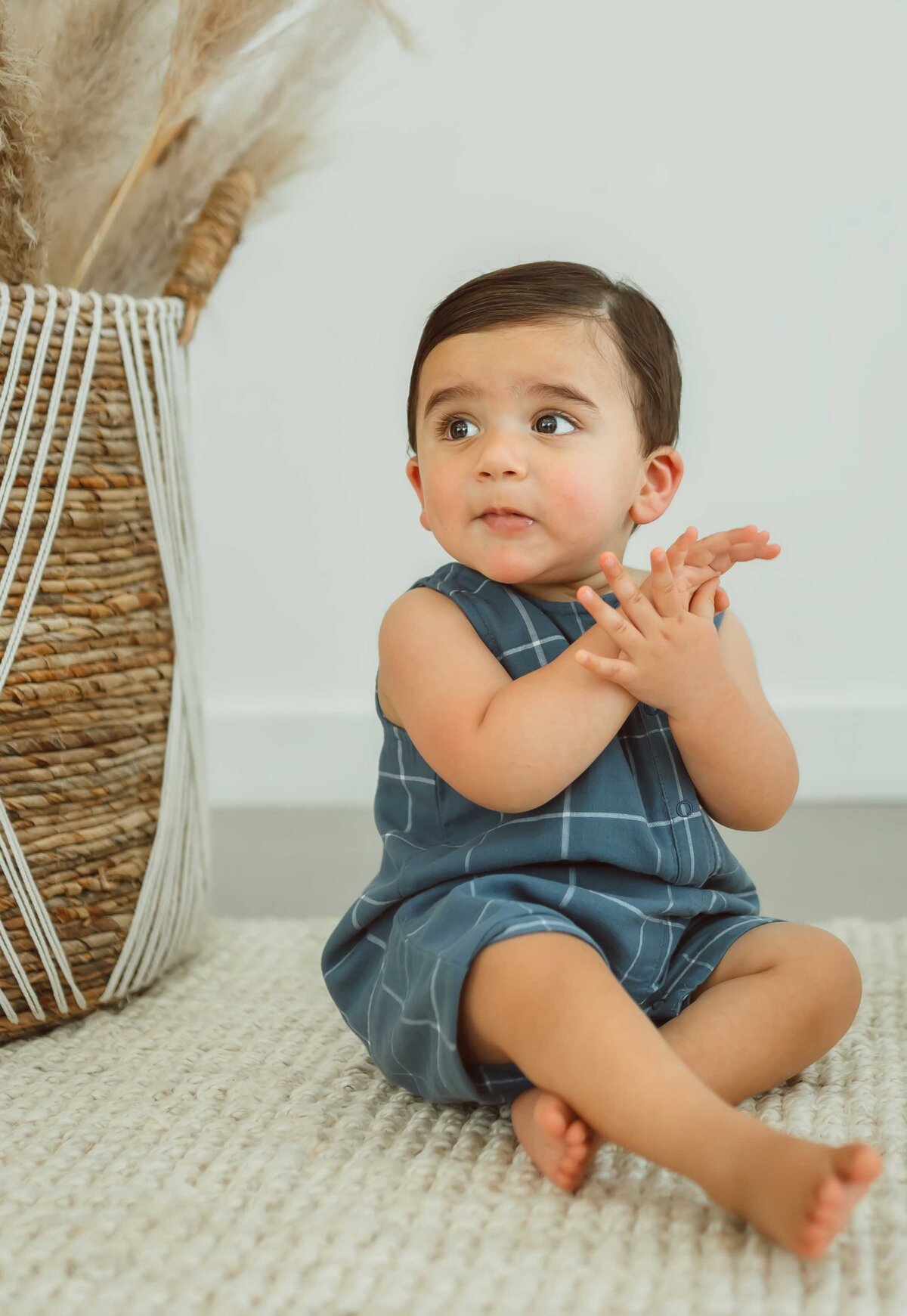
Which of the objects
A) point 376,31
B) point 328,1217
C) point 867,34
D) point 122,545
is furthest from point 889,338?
point 328,1217

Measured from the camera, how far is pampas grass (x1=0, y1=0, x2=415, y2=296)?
3.33 feet

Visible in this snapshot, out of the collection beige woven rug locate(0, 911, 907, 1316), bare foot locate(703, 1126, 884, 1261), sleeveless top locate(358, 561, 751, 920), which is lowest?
beige woven rug locate(0, 911, 907, 1316)

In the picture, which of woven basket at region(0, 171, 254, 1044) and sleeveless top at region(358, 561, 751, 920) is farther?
woven basket at region(0, 171, 254, 1044)

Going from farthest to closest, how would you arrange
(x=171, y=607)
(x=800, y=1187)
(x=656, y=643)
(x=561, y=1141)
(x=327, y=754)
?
(x=327, y=754) < (x=171, y=607) < (x=656, y=643) < (x=561, y=1141) < (x=800, y=1187)

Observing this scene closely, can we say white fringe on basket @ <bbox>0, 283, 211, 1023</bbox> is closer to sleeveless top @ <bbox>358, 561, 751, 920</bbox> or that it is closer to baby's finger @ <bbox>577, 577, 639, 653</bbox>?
sleeveless top @ <bbox>358, 561, 751, 920</bbox>

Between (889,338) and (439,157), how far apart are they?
69 centimetres

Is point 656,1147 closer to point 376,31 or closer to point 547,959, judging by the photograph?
point 547,959

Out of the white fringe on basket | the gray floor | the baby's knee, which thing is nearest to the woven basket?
the white fringe on basket

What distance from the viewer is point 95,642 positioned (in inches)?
37.8

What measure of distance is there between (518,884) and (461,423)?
0.98ft

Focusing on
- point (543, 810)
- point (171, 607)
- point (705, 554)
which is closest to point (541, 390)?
point (705, 554)

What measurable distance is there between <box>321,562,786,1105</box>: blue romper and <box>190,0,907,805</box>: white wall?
106 cm

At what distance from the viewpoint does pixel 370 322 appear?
6.30 feet

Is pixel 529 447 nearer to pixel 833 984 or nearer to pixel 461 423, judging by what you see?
pixel 461 423
